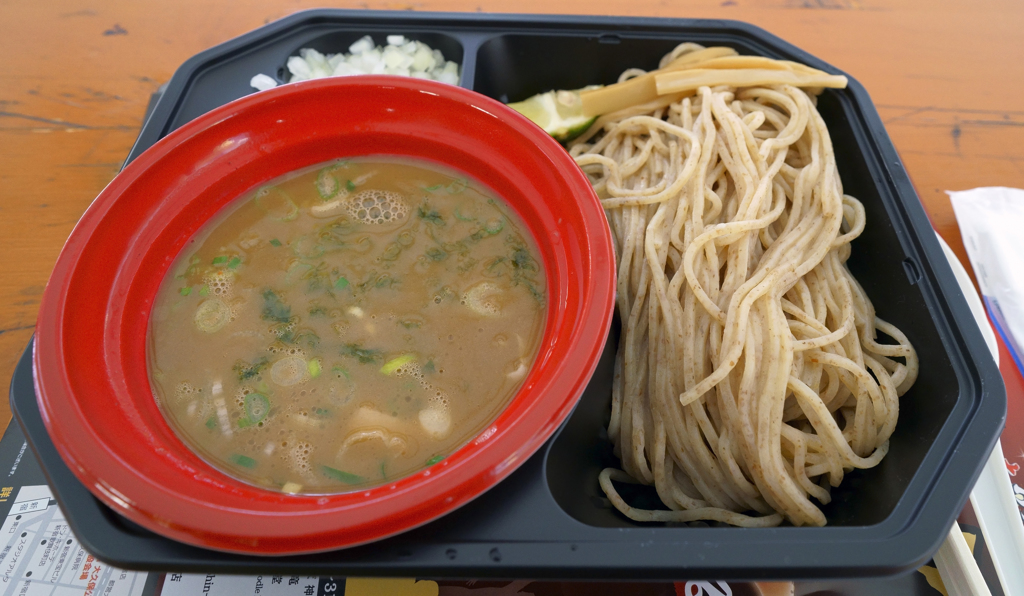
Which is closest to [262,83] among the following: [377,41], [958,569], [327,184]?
[377,41]

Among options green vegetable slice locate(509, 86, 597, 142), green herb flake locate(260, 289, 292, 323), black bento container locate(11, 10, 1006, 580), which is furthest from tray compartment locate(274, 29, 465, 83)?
green herb flake locate(260, 289, 292, 323)

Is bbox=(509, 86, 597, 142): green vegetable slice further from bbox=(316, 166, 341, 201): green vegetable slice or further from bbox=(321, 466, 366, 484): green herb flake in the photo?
bbox=(321, 466, 366, 484): green herb flake

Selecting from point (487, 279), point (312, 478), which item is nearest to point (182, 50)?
point (487, 279)

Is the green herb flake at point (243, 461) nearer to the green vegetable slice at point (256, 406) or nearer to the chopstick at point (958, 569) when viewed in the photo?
the green vegetable slice at point (256, 406)

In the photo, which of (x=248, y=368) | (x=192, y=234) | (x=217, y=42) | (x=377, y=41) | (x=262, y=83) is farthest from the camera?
(x=217, y=42)

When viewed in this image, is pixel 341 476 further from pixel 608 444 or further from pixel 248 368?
pixel 608 444

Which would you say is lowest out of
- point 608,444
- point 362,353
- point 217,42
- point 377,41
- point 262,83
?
point 608,444
